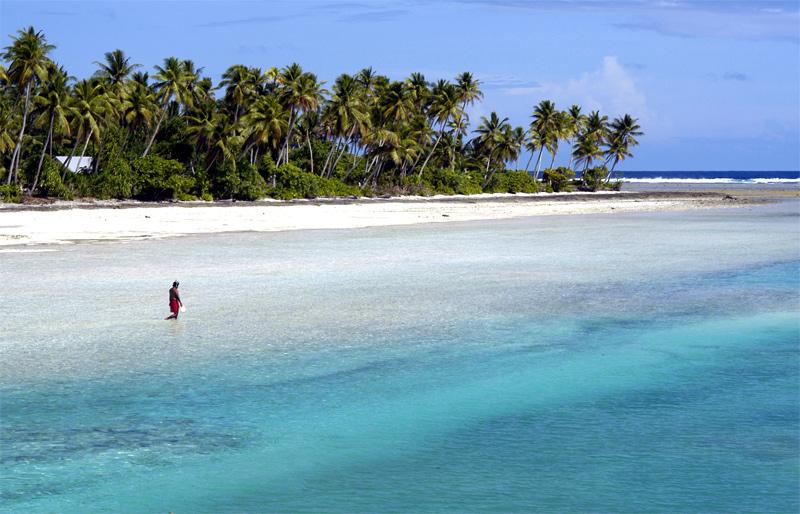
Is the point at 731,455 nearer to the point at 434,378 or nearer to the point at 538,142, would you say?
the point at 434,378

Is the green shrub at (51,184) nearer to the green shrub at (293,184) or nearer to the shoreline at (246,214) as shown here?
the shoreline at (246,214)

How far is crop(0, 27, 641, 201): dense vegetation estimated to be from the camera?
61.5 metres

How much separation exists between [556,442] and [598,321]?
27.4 ft

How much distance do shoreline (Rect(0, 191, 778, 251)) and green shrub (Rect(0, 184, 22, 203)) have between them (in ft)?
8.35

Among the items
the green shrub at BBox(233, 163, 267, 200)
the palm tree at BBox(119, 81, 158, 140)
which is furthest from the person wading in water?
the green shrub at BBox(233, 163, 267, 200)

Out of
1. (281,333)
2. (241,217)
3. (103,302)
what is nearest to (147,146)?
(241,217)

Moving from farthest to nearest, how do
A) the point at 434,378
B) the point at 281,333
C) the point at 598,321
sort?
1. the point at 598,321
2. the point at 281,333
3. the point at 434,378

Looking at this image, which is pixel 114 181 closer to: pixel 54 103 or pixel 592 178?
pixel 54 103

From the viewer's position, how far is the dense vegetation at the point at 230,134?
61531 mm

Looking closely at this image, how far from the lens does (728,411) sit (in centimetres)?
1213

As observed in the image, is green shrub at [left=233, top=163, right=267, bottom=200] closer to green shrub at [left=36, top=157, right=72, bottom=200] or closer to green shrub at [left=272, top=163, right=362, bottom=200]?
green shrub at [left=272, top=163, right=362, bottom=200]

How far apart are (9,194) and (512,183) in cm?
5634

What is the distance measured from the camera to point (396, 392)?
511 inches

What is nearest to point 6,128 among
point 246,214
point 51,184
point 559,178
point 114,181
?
point 51,184
